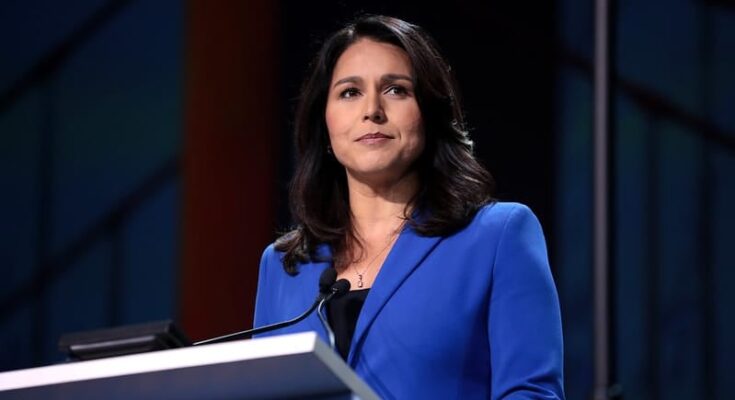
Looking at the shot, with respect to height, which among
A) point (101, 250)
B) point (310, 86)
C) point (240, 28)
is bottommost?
point (101, 250)

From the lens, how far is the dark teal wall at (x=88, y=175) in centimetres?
381

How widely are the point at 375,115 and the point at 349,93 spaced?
11cm

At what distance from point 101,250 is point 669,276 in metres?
1.82

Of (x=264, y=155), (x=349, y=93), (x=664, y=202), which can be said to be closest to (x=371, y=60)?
(x=349, y=93)

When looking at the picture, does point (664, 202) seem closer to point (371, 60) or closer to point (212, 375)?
point (371, 60)

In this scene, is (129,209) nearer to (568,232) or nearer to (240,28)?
(240,28)

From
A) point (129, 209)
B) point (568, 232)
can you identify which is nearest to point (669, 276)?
Result: point (568, 232)

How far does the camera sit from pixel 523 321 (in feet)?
5.81

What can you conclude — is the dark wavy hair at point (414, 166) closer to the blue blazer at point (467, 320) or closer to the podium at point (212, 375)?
the blue blazer at point (467, 320)

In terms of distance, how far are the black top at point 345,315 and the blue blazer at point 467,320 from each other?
0.03 meters

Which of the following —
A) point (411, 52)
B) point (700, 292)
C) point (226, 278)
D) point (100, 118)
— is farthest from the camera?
point (100, 118)

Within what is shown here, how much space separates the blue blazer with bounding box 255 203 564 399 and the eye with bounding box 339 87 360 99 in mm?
311

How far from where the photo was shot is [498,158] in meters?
3.30

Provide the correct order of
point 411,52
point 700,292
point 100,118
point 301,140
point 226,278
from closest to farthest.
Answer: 1. point 411,52
2. point 301,140
3. point 700,292
4. point 226,278
5. point 100,118
